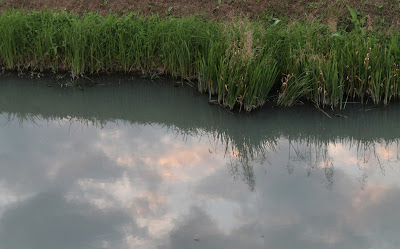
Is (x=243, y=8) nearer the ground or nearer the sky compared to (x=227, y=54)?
nearer the sky

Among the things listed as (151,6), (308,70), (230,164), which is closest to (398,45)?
(308,70)

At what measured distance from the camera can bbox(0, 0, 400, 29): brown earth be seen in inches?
327

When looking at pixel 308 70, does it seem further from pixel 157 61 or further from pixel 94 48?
pixel 94 48

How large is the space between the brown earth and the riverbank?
23 centimetres

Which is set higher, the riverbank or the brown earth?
the brown earth

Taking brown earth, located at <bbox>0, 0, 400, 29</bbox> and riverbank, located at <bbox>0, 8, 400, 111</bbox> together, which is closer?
riverbank, located at <bbox>0, 8, 400, 111</bbox>

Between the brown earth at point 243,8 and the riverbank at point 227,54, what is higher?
the brown earth at point 243,8

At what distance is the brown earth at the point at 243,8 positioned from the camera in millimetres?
8297

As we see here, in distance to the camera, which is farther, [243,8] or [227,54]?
[243,8]

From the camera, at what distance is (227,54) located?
6.59m

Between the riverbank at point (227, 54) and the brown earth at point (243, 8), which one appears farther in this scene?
the brown earth at point (243, 8)

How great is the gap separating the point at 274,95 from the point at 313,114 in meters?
0.58

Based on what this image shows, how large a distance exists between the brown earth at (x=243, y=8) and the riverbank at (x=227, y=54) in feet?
0.76

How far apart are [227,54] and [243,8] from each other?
7.68 feet
